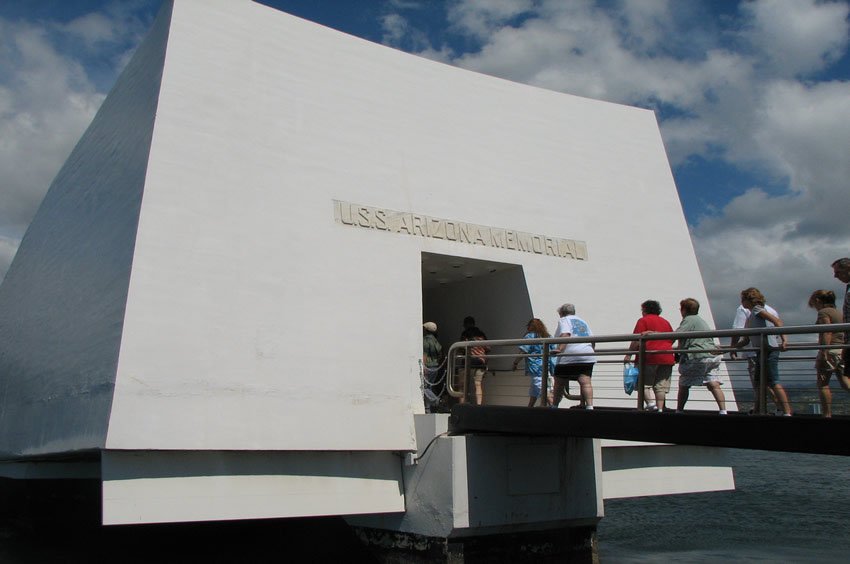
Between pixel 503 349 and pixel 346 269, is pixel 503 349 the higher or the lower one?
the lower one

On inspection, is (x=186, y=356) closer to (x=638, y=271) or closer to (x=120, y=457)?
(x=120, y=457)

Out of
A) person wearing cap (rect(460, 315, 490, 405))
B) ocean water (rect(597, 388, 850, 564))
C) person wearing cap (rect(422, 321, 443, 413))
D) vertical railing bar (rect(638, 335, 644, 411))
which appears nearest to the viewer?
vertical railing bar (rect(638, 335, 644, 411))

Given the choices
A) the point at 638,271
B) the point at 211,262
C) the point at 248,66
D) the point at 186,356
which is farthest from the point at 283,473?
the point at 638,271

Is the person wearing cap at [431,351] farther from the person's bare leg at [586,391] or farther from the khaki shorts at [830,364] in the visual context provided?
the khaki shorts at [830,364]

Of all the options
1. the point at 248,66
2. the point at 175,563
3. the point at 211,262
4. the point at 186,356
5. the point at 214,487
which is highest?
the point at 248,66

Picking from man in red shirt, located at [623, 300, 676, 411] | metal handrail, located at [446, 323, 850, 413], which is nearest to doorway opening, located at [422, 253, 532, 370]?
metal handrail, located at [446, 323, 850, 413]

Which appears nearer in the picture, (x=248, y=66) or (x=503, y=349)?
(x=248, y=66)

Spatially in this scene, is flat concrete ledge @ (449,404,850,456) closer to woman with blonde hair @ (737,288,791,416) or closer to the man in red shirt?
woman with blonde hair @ (737,288,791,416)

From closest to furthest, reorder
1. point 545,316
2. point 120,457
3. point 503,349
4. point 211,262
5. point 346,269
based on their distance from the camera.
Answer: point 120,457
point 211,262
point 346,269
point 545,316
point 503,349

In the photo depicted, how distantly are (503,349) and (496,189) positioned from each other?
2.60 m

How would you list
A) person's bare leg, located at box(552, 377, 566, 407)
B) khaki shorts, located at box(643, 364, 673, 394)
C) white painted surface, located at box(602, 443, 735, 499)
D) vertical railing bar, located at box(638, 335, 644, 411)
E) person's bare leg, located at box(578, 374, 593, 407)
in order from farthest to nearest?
white painted surface, located at box(602, 443, 735, 499)
person's bare leg, located at box(552, 377, 566, 407)
person's bare leg, located at box(578, 374, 593, 407)
khaki shorts, located at box(643, 364, 673, 394)
vertical railing bar, located at box(638, 335, 644, 411)

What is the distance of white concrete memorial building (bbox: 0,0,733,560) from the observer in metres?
9.51

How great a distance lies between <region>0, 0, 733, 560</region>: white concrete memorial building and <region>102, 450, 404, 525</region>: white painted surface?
0.03 meters

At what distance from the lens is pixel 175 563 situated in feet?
44.4
